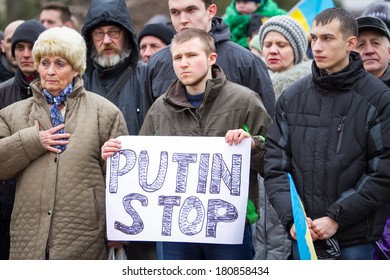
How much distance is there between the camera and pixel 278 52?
8.02 m

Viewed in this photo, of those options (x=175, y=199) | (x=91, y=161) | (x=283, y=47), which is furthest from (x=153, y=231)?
(x=283, y=47)

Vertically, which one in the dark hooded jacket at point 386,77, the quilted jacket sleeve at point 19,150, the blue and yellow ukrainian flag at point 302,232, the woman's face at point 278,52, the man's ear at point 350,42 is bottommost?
the blue and yellow ukrainian flag at point 302,232

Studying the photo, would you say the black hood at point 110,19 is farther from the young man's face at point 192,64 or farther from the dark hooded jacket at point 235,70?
the young man's face at point 192,64

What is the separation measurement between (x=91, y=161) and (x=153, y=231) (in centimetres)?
65

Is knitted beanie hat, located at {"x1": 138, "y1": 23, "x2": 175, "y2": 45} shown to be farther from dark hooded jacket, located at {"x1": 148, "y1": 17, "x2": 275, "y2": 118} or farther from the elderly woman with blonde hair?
the elderly woman with blonde hair

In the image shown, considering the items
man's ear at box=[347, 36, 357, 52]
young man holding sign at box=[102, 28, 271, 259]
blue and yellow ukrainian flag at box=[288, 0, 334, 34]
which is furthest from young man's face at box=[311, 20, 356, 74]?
blue and yellow ukrainian flag at box=[288, 0, 334, 34]

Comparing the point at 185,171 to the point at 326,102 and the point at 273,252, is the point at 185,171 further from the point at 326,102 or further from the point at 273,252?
the point at 273,252

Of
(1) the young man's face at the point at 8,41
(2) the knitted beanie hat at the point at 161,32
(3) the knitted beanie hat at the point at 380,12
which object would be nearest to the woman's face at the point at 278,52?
(3) the knitted beanie hat at the point at 380,12

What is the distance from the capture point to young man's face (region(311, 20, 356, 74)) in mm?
5977

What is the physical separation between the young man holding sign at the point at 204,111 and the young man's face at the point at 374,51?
122 cm

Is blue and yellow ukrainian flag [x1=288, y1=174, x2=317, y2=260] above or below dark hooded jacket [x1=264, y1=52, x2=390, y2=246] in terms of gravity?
below

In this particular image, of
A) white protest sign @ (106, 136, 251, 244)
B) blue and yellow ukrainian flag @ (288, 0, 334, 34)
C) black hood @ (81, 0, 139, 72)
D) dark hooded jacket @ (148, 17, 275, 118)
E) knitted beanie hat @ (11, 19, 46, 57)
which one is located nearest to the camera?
white protest sign @ (106, 136, 251, 244)

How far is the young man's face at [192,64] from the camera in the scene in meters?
6.19

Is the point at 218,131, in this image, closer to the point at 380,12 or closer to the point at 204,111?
the point at 204,111
